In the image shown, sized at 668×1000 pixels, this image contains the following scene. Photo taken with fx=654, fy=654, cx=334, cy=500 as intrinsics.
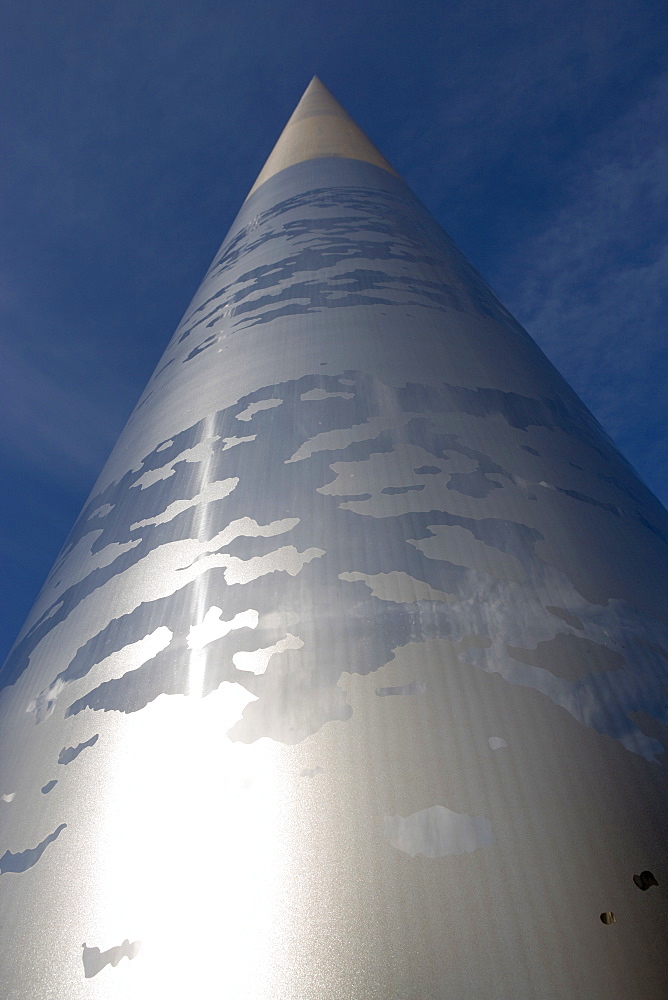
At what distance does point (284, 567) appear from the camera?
905mm

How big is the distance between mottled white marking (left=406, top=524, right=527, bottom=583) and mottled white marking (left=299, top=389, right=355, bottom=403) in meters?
0.38

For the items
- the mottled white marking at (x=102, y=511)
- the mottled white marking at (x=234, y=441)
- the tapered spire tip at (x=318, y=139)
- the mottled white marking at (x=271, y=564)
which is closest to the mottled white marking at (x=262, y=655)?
the mottled white marking at (x=271, y=564)

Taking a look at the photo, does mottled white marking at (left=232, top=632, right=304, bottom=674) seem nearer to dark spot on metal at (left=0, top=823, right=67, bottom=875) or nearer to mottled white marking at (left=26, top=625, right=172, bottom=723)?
mottled white marking at (left=26, top=625, right=172, bottom=723)

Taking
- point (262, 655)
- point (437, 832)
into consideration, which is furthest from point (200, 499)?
point (437, 832)

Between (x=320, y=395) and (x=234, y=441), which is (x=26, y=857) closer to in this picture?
(x=234, y=441)

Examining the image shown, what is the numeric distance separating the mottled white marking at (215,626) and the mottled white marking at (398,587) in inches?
5.1

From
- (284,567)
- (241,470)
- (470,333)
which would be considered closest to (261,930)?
(284,567)

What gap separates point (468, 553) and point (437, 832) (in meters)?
0.37

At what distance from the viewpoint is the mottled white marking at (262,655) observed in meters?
0.79

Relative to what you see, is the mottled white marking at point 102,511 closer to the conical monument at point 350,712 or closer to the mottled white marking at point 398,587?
the conical monument at point 350,712

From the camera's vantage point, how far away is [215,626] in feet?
2.81

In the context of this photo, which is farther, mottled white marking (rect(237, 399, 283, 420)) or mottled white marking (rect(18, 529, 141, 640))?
mottled white marking (rect(237, 399, 283, 420))

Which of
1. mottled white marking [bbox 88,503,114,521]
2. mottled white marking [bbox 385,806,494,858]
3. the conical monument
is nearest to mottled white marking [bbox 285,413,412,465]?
the conical monument

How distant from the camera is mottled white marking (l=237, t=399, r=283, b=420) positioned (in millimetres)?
1244
